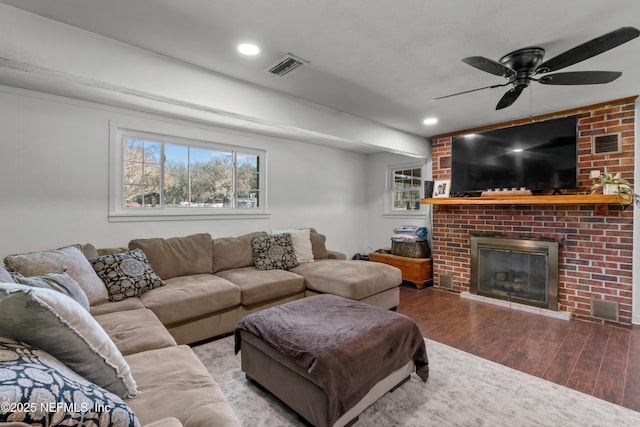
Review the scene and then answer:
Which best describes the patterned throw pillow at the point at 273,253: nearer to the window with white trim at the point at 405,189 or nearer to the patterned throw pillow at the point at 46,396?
the window with white trim at the point at 405,189

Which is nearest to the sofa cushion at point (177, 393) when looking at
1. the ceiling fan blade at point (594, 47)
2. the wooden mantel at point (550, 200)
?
the ceiling fan blade at point (594, 47)

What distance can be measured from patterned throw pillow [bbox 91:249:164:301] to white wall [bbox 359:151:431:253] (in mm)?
3998

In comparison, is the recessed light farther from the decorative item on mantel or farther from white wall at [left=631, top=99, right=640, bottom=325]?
white wall at [left=631, top=99, right=640, bottom=325]

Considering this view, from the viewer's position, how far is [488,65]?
198cm

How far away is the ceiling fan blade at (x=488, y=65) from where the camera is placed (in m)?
1.87

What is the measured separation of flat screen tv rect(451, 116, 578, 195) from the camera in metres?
3.29

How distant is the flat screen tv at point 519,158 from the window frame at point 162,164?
281 cm

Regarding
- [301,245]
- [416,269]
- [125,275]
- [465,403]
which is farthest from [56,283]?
[416,269]

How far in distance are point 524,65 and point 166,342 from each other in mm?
3045

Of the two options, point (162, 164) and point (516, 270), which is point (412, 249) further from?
point (162, 164)

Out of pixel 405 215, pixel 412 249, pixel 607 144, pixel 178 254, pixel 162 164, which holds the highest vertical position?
pixel 607 144

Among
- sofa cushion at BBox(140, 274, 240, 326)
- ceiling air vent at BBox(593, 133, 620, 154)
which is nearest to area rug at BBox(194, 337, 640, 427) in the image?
sofa cushion at BBox(140, 274, 240, 326)

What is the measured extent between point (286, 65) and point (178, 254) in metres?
2.21

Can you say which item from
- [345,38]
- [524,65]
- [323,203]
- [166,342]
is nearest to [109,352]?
[166,342]
